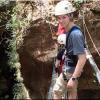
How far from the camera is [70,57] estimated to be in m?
5.76

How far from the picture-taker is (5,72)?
8.05 m

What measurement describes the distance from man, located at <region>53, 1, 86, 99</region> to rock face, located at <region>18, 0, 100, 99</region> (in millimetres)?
1470

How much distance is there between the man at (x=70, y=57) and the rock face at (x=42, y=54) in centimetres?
147

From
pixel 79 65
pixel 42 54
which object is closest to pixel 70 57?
pixel 79 65

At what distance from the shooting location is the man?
217 inches

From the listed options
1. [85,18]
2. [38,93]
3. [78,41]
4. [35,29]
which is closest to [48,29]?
[35,29]

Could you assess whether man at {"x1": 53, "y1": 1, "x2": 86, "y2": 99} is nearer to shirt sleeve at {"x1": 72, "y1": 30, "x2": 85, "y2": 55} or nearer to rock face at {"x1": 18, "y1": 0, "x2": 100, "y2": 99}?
shirt sleeve at {"x1": 72, "y1": 30, "x2": 85, "y2": 55}

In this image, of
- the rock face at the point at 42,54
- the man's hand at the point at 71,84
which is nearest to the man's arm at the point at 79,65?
the man's hand at the point at 71,84

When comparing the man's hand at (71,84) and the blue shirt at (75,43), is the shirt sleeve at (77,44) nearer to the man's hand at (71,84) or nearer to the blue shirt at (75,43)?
the blue shirt at (75,43)

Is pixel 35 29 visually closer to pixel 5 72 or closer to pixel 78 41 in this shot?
pixel 5 72

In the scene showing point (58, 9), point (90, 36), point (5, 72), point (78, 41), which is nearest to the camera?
point (78, 41)

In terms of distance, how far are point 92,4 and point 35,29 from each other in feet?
4.04

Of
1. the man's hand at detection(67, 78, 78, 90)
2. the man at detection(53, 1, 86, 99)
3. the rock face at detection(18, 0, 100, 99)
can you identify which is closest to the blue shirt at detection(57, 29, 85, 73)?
the man at detection(53, 1, 86, 99)

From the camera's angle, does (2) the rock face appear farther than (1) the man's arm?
Yes
